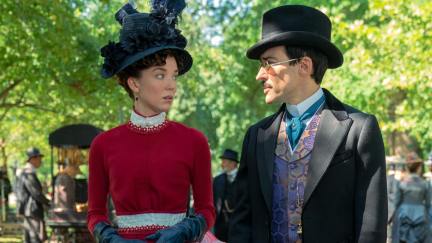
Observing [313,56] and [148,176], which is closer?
[313,56]

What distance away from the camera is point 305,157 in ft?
12.3

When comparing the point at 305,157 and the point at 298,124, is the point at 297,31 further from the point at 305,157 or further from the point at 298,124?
the point at 305,157

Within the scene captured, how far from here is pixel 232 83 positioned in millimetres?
31344

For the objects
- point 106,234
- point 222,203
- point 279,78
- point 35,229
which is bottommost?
point 106,234

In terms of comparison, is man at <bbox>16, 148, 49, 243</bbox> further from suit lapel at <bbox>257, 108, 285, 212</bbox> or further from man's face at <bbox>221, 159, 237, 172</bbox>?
suit lapel at <bbox>257, 108, 285, 212</bbox>

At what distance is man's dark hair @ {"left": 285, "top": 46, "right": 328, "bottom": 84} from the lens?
12.4 ft

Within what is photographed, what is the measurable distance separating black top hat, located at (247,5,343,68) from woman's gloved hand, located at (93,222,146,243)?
1163mm

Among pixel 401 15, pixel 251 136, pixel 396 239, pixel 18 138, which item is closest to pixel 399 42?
pixel 401 15

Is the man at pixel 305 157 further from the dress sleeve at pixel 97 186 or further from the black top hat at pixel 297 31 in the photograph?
the dress sleeve at pixel 97 186

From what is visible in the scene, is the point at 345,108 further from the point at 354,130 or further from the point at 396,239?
→ the point at 396,239

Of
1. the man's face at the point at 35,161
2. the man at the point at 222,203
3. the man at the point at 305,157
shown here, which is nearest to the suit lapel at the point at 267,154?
the man at the point at 305,157

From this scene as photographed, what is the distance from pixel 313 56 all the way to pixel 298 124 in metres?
0.36

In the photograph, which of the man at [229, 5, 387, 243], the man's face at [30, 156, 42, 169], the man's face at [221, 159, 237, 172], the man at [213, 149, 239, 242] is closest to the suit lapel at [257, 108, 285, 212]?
the man at [229, 5, 387, 243]

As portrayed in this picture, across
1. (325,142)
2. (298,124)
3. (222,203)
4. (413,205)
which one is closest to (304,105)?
(298,124)
